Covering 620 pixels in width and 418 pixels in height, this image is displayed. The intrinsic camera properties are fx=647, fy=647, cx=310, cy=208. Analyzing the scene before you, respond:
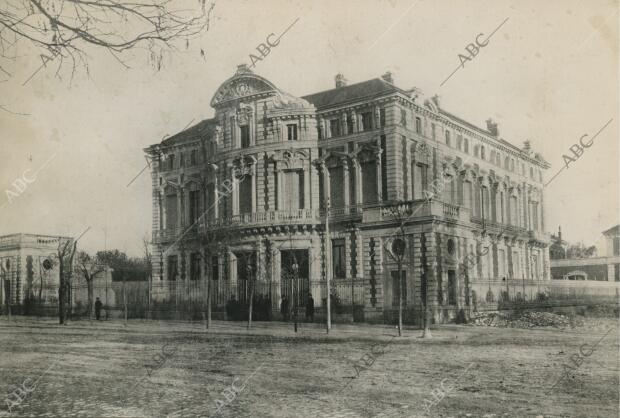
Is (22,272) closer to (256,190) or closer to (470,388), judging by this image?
(470,388)

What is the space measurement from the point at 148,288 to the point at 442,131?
633 inches

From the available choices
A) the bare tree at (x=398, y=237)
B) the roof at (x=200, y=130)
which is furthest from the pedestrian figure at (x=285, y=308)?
the roof at (x=200, y=130)

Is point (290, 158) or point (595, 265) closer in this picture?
point (595, 265)

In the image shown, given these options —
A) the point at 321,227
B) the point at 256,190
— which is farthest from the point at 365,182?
the point at 256,190

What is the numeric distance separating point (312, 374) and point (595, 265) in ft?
36.4

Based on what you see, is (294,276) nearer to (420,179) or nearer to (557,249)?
(420,179)

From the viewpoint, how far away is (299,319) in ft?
92.3

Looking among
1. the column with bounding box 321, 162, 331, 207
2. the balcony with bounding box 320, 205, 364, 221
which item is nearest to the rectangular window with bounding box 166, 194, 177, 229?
the balcony with bounding box 320, 205, 364, 221

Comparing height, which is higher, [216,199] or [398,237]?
[216,199]

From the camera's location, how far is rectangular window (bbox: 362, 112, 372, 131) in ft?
108

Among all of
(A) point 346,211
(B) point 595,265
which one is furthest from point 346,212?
(B) point 595,265

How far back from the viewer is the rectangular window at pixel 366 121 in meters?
32.8

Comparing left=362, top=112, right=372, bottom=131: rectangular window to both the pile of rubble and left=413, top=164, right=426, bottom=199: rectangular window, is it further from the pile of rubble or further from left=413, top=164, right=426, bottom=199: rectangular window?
the pile of rubble

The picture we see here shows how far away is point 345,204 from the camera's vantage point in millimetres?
33781
